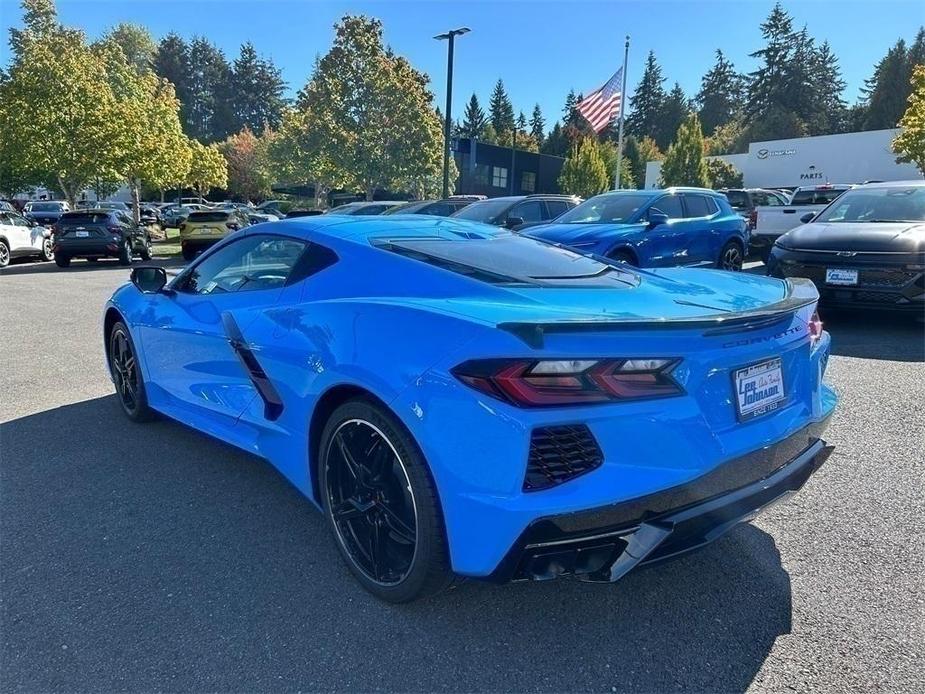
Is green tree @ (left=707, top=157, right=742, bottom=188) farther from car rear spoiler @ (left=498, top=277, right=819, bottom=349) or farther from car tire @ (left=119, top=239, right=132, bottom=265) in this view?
car rear spoiler @ (left=498, top=277, right=819, bottom=349)

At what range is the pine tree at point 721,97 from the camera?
308ft

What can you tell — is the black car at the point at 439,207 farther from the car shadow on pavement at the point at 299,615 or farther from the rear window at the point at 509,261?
the car shadow on pavement at the point at 299,615

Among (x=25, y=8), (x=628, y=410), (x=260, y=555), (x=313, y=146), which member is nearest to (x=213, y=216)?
(x=313, y=146)

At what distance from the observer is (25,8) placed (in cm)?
4741

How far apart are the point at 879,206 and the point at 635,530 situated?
25.5 ft

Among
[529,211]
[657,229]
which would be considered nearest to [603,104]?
[529,211]

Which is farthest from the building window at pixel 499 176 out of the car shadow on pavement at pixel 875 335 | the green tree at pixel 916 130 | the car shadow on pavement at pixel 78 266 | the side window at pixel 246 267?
the side window at pixel 246 267

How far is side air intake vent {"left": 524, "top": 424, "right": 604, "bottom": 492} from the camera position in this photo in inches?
75.1

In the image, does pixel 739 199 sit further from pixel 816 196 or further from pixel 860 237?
pixel 860 237

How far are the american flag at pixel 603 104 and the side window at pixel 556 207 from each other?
11.9 metres

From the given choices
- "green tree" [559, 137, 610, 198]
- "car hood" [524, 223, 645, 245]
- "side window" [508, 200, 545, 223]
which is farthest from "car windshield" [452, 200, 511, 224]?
"green tree" [559, 137, 610, 198]

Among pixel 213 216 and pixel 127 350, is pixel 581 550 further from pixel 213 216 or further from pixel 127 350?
pixel 213 216

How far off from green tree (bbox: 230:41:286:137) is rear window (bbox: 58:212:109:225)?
265 feet

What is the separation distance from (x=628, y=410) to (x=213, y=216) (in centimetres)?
1850
